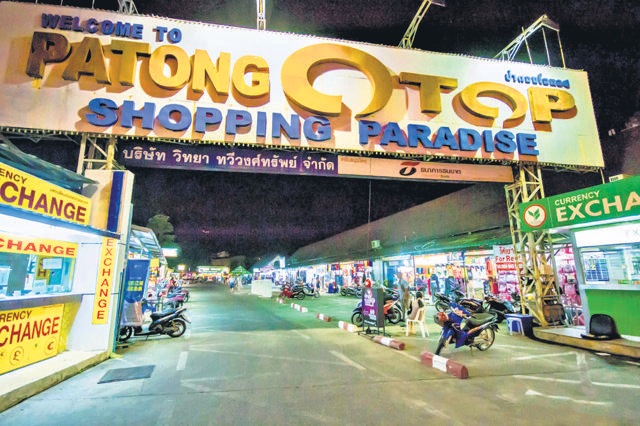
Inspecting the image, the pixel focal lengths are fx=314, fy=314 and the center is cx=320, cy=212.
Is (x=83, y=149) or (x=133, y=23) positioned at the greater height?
(x=133, y=23)

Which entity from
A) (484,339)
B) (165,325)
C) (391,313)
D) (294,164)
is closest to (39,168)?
(165,325)

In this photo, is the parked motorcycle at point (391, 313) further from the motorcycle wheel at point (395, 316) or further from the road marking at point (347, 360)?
the road marking at point (347, 360)

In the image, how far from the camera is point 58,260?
7617mm

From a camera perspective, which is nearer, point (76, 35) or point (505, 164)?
point (76, 35)

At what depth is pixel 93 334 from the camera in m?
6.79

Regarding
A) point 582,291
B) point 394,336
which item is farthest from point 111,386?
point 582,291

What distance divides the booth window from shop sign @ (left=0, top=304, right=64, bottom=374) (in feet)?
2.39

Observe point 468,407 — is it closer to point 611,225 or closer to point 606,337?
point 606,337

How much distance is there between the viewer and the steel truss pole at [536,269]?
967 centimetres

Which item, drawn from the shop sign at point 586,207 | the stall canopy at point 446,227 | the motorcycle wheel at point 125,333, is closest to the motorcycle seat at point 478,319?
the shop sign at point 586,207

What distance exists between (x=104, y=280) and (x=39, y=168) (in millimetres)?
2649

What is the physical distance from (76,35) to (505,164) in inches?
533

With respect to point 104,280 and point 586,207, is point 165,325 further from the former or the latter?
point 586,207

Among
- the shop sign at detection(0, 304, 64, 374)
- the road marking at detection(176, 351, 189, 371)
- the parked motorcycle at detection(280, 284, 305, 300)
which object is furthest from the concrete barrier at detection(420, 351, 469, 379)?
the parked motorcycle at detection(280, 284, 305, 300)
